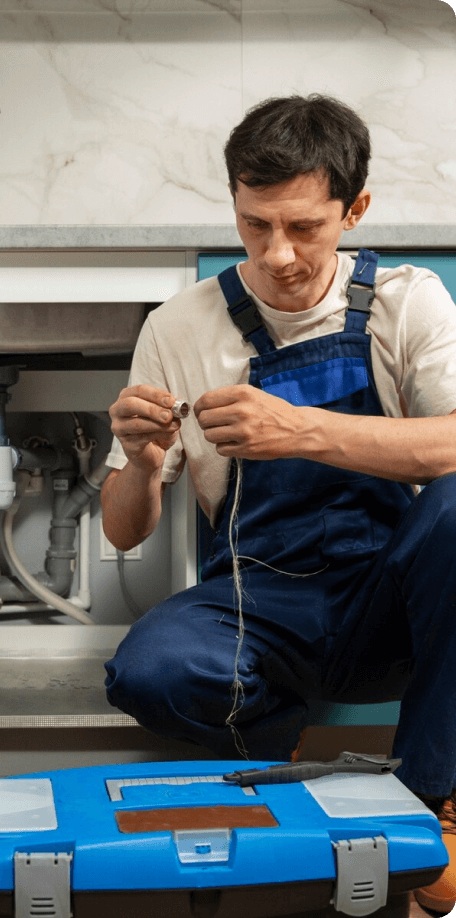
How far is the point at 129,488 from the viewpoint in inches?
48.1

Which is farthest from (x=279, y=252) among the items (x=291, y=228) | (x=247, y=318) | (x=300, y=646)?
(x=300, y=646)

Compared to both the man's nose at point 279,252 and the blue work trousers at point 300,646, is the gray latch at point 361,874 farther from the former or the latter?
the man's nose at point 279,252

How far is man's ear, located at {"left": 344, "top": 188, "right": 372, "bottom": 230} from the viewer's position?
123cm

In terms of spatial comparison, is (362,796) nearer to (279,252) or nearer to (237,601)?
(237,601)

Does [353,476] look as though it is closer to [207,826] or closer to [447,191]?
[207,826]

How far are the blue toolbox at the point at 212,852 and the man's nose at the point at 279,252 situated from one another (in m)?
0.61

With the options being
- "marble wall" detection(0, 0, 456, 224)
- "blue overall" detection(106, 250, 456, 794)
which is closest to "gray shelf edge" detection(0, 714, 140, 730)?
"blue overall" detection(106, 250, 456, 794)

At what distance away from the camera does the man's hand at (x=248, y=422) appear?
103 centimetres

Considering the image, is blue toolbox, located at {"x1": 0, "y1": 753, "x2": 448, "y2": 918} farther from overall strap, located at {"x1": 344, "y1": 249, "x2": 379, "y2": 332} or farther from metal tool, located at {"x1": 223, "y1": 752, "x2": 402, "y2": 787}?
overall strap, located at {"x1": 344, "y1": 249, "x2": 379, "y2": 332}

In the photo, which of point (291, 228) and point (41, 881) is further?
point (291, 228)

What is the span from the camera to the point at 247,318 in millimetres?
1253

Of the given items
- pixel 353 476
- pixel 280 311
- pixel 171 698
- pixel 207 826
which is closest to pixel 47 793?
pixel 207 826

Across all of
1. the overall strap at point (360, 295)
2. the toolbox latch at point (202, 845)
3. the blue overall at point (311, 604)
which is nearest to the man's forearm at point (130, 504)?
the blue overall at point (311, 604)

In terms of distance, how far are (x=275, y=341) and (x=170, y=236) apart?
0.77 ft
